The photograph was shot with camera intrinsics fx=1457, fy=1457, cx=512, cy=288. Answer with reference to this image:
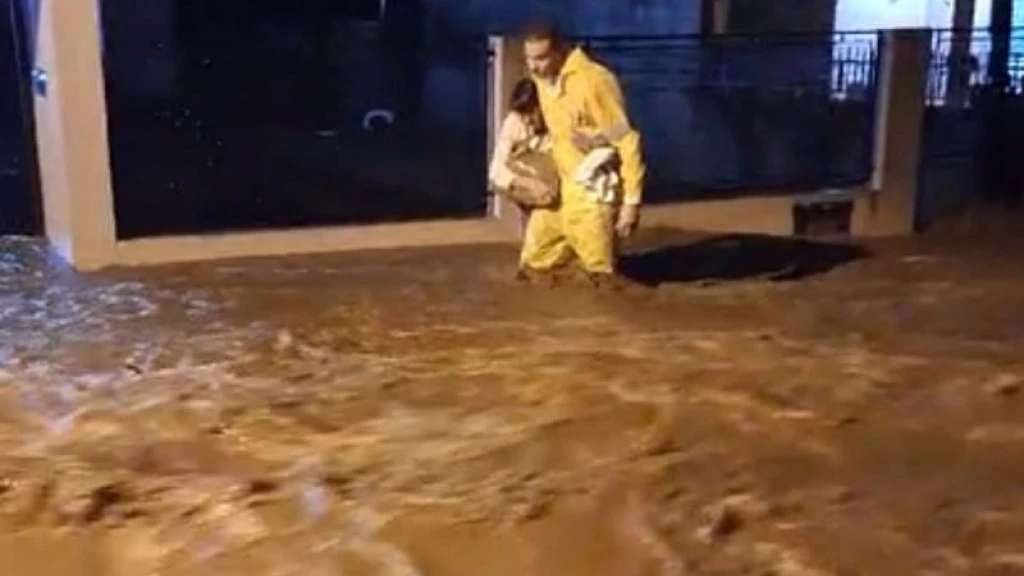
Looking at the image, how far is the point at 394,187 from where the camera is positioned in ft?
31.6

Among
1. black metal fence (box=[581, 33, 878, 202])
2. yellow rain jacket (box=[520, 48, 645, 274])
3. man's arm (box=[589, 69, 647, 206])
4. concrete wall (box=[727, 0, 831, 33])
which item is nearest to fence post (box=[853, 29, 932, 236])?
black metal fence (box=[581, 33, 878, 202])

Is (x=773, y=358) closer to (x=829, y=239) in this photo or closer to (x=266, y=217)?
(x=829, y=239)

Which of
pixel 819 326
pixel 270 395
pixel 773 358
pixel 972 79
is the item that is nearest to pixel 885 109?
pixel 972 79

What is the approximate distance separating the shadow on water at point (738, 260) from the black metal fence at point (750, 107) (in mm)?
595

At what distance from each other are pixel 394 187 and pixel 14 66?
259cm

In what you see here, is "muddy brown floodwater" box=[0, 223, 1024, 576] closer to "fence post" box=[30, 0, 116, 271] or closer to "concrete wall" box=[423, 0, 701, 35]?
"fence post" box=[30, 0, 116, 271]

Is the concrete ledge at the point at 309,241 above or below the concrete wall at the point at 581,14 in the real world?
below

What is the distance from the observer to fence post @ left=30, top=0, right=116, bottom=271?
7113 millimetres

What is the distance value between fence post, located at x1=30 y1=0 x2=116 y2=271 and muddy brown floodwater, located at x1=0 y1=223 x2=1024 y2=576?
0.25m

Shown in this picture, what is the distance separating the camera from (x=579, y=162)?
6.56 metres

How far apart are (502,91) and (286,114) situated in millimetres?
3170

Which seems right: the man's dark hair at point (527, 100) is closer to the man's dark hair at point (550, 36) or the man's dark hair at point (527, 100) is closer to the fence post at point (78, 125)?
the man's dark hair at point (550, 36)

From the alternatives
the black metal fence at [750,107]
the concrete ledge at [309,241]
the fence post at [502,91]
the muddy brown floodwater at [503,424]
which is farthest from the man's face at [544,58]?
the black metal fence at [750,107]

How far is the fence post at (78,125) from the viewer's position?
23.3ft
